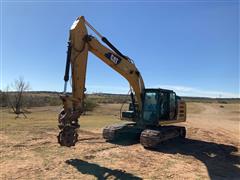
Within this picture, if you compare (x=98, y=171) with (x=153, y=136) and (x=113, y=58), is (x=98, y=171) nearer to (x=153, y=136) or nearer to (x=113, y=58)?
(x=153, y=136)

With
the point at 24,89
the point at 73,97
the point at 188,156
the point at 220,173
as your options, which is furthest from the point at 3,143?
the point at 24,89

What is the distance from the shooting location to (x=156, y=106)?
14062 millimetres

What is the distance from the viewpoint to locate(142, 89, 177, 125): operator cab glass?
14.0 m

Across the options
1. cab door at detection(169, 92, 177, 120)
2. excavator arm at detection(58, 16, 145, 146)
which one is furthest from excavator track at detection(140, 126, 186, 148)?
excavator arm at detection(58, 16, 145, 146)

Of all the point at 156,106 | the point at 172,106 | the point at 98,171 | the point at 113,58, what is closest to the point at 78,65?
the point at 113,58

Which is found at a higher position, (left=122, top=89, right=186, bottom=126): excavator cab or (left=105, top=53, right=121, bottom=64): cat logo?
(left=105, top=53, right=121, bottom=64): cat logo

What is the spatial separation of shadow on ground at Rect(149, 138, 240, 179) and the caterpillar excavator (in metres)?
0.51

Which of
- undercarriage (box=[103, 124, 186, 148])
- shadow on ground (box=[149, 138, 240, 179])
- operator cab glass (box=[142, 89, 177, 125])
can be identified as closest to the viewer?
shadow on ground (box=[149, 138, 240, 179])

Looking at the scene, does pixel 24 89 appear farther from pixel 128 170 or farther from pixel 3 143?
pixel 128 170

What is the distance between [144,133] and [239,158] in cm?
363

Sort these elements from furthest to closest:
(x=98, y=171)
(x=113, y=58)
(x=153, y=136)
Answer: (x=153, y=136), (x=113, y=58), (x=98, y=171)

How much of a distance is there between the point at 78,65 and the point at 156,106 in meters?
4.84

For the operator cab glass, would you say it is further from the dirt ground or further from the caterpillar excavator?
the dirt ground

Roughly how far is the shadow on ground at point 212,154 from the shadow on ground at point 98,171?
243cm
